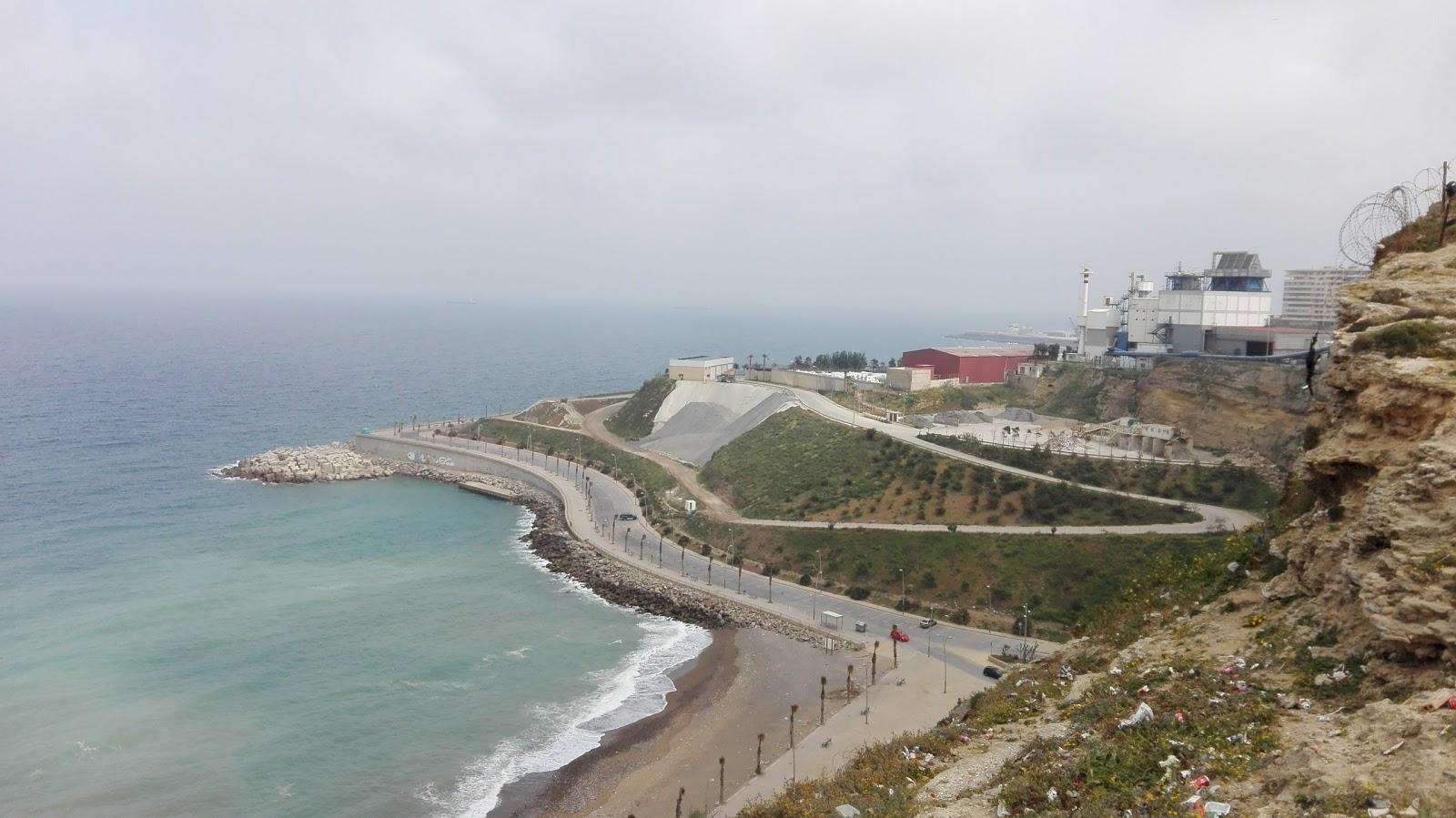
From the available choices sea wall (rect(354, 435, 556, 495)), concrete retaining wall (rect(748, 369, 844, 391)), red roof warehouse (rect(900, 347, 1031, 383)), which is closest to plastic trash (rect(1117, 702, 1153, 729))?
sea wall (rect(354, 435, 556, 495))

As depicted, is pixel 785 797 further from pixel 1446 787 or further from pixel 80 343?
pixel 80 343

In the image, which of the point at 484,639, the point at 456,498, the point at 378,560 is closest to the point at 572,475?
the point at 456,498

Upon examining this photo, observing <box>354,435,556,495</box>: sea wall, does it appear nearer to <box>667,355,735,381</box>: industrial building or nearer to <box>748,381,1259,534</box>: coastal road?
<box>667,355,735,381</box>: industrial building

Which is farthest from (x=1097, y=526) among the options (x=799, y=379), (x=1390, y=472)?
(x=799, y=379)

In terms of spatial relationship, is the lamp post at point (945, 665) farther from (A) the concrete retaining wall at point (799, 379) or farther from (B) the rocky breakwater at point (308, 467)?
(B) the rocky breakwater at point (308, 467)

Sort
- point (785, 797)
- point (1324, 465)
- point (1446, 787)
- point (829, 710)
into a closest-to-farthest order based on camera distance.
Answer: point (1446, 787) < point (1324, 465) < point (785, 797) < point (829, 710)
